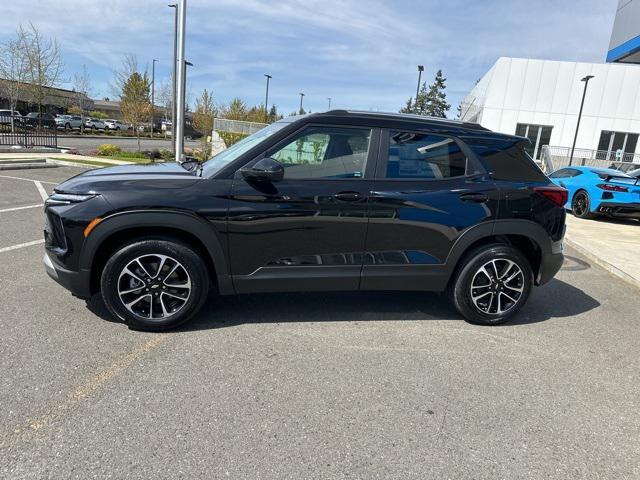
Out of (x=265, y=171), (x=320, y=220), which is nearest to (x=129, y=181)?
(x=265, y=171)

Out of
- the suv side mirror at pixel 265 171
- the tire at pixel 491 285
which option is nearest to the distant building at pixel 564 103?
the tire at pixel 491 285

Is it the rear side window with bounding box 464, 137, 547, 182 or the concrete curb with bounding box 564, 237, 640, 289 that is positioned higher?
the rear side window with bounding box 464, 137, 547, 182

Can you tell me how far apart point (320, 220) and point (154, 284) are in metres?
1.40

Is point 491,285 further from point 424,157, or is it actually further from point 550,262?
point 424,157

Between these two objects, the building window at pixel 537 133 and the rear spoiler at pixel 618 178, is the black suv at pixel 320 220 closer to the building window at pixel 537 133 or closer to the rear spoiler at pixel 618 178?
the rear spoiler at pixel 618 178

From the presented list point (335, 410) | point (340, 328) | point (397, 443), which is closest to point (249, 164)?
point (340, 328)

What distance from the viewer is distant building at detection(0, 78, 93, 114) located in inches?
1102

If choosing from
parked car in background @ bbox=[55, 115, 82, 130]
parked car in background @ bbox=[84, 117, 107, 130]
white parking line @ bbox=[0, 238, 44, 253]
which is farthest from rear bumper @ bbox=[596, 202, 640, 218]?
parked car in background @ bbox=[84, 117, 107, 130]

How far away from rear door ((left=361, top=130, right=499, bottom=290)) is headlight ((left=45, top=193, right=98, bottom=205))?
2.19 meters

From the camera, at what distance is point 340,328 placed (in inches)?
157

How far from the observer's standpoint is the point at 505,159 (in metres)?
4.16

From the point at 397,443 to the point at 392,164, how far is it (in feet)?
7.26

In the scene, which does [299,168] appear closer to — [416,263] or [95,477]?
[416,263]

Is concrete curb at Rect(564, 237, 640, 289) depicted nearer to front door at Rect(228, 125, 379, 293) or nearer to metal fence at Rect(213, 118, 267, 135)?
front door at Rect(228, 125, 379, 293)
